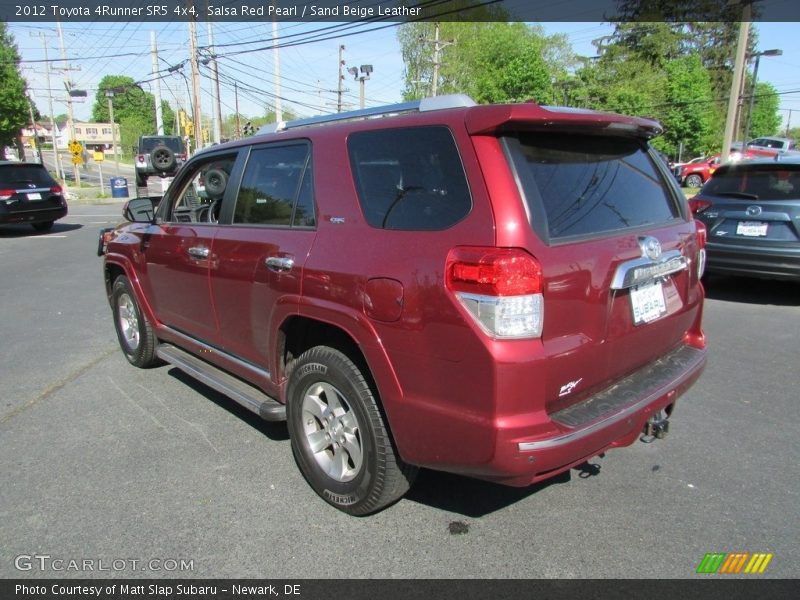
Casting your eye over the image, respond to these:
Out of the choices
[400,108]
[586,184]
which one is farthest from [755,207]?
[400,108]

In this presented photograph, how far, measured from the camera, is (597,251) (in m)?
2.39

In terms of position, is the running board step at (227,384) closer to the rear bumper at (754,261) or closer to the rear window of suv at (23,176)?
the rear bumper at (754,261)

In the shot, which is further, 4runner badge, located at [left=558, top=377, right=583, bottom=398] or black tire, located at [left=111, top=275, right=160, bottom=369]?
black tire, located at [left=111, top=275, right=160, bottom=369]

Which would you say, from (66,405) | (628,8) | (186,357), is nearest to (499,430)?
(186,357)

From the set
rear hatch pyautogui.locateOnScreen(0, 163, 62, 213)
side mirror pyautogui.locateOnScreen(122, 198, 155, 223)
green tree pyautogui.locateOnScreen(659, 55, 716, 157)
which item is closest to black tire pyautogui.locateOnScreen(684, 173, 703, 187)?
green tree pyautogui.locateOnScreen(659, 55, 716, 157)

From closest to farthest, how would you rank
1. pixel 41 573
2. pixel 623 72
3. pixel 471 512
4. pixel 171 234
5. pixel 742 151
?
pixel 41 573 < pixel 471 512 < pixel 171 234 < pixel 742 151 < pixel 623 72

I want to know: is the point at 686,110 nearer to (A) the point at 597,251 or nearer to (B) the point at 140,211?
(B) the point at 140,211

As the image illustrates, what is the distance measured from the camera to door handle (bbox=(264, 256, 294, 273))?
2941 millimetres

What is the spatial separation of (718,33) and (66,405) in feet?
205

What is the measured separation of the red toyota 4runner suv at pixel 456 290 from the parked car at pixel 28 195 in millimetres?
13023

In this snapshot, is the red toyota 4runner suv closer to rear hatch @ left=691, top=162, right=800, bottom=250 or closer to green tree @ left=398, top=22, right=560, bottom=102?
rear hatch @ left=691, top=162, right=800, bottom=250

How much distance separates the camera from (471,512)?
2893 millimetres

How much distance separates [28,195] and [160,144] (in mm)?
13215

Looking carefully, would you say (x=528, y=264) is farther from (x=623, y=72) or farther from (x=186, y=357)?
(x=623, y=72)
